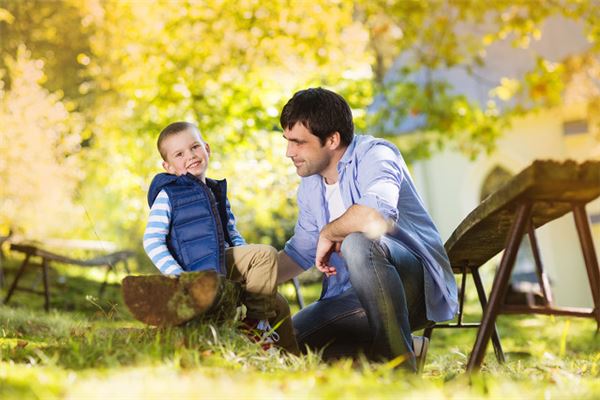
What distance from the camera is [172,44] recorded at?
31.2ft

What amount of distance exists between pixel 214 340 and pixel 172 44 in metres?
6.75

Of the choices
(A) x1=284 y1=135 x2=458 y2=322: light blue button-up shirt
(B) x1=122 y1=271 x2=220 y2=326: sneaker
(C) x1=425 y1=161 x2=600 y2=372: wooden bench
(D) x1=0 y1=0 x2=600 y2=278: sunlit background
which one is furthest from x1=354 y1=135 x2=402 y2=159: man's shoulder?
(D) x1=0 y1=0 x2=600 y2=278: sunlit background

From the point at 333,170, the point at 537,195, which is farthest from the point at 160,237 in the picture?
the point at 537,195

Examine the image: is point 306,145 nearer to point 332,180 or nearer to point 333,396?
point 332,180

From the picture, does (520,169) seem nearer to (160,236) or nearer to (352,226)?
(352,226)

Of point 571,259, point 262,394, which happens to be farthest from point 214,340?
point 571,259

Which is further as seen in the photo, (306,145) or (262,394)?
(306,145)

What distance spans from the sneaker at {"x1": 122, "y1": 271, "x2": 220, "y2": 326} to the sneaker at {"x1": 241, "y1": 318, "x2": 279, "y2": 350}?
0.36 meters

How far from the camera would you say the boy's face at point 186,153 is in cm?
375

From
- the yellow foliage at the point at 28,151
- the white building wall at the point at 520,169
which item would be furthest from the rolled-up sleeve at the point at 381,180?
the white building wall at the point at 520,169

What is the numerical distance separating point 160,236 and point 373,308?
91 cm

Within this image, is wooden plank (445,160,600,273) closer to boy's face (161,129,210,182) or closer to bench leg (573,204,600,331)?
bench leg (573,204,600,331)

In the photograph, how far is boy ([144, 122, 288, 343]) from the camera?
3.56 meters

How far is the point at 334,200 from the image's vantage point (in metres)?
4.02
